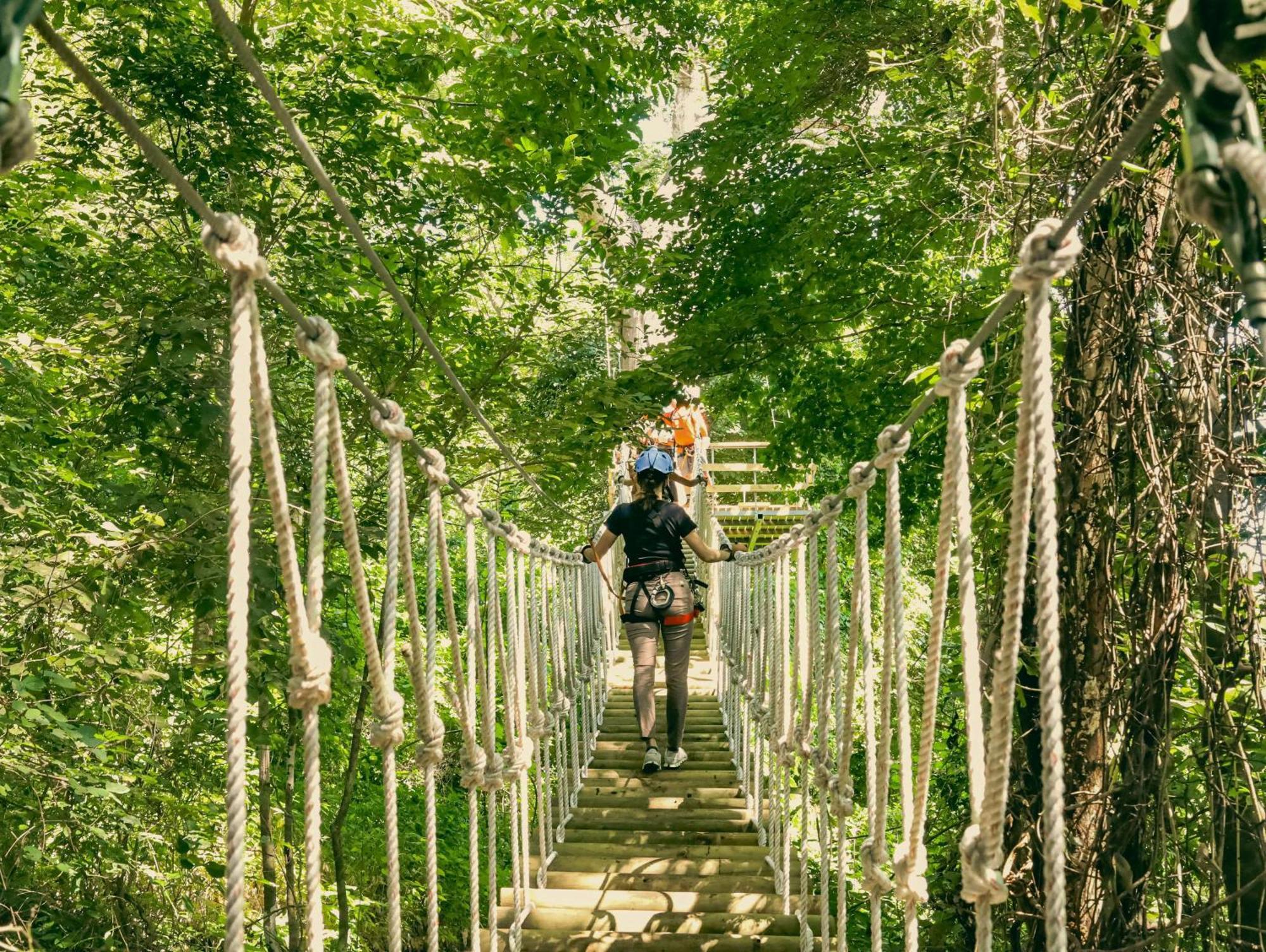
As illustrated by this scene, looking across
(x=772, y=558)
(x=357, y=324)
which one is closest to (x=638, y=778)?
(x=772, y=558)

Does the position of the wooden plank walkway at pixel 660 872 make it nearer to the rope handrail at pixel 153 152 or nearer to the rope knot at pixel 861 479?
the rope knot at pixel 861 479

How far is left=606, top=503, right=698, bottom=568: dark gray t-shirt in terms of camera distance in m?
3.47

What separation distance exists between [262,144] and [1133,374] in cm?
281

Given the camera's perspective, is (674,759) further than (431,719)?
Yes

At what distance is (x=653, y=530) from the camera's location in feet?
11.4

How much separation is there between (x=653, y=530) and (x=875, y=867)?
6.32ft

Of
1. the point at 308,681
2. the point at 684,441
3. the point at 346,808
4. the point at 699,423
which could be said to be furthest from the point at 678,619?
the point at 699,423

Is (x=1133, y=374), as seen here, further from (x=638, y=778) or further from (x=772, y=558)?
(x=638, y=778)

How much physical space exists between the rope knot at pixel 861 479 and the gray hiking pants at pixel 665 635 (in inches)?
64.8

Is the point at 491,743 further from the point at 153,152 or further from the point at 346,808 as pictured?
the point at 346,808

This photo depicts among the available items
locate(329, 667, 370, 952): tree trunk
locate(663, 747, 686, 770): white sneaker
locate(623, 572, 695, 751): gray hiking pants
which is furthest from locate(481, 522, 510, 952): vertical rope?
locate(329, 667, 370, 952): tree trunk

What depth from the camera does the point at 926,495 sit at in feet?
14.9

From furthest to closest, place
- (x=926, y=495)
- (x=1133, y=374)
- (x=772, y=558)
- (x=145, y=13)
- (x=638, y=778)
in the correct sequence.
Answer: (x=926, y=495), (x=638, y=778), (x=145, y=13), (x=772, y=558), (x=1133, y=374)

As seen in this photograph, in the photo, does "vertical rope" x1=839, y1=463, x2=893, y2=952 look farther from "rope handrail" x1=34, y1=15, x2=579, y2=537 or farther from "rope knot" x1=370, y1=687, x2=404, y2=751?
"rope handrail" x1=34, y1=15, x2=579, y2=537
